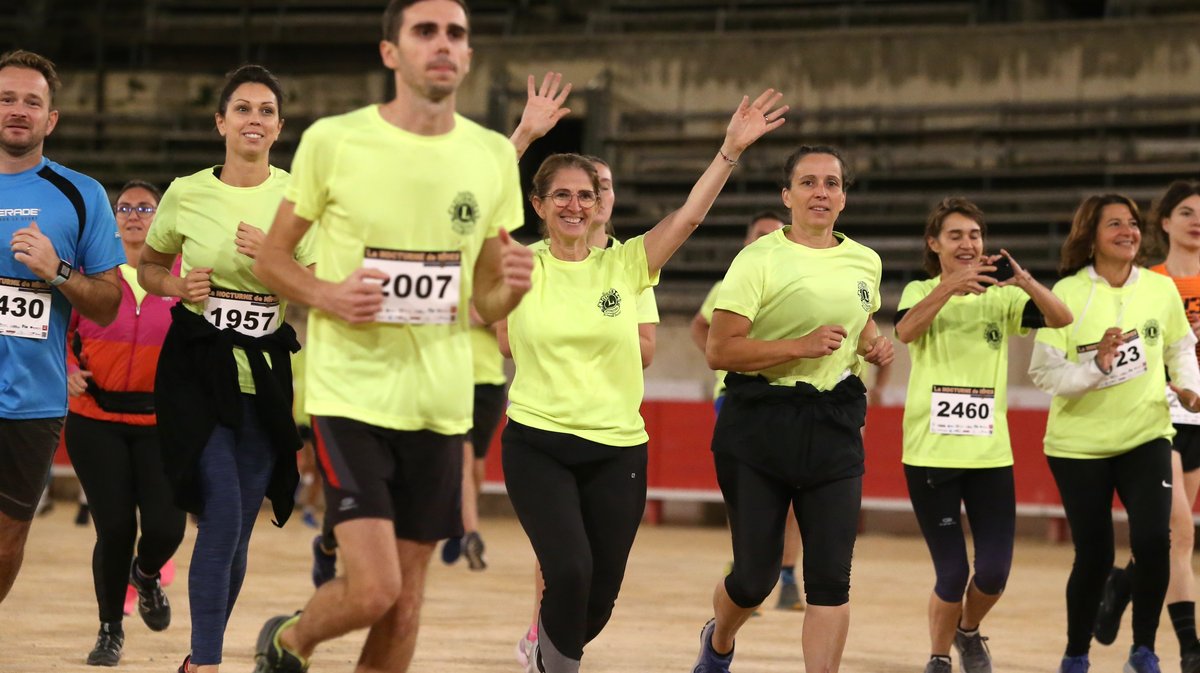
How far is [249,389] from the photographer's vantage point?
5746mm

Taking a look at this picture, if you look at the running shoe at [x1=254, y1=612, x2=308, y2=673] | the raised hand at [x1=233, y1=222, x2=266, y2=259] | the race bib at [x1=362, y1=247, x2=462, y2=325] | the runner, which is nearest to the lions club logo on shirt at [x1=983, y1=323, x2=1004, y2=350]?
the runner

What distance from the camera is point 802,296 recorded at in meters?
6.05

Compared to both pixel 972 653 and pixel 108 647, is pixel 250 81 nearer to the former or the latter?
pixel 108 647

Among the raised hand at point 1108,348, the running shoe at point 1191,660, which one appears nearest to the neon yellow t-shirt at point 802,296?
the raised hand at point 1108,348

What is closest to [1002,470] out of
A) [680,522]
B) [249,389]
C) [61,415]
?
[249,389]

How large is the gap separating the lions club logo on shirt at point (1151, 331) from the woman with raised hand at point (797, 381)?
1781 mm

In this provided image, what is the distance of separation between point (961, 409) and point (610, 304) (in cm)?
215

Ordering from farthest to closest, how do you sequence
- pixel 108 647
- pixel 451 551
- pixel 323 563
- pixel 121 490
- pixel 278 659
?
1. pixel 451 551
2. pixel 323 563
3. pixel 108 647
4. pixel 121 490
5. pixel 278 659

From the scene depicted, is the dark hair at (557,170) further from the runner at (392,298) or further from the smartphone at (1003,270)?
the smartphone at (1003,270)

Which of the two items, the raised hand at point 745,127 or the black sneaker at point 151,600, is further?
the black sneaker at point 151,600

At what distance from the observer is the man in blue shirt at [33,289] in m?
5.98

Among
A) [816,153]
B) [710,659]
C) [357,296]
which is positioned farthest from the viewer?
[710,659]

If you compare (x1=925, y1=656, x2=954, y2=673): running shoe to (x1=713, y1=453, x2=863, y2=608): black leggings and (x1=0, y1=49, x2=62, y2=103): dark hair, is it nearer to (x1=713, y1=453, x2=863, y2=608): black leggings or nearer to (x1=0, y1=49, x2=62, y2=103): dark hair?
(x1=713, y1=453, x2=863, y2=608): black leggings

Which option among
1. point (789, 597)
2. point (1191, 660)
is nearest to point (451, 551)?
point (789, 597)
